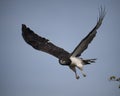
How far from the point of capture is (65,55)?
449 centimetres

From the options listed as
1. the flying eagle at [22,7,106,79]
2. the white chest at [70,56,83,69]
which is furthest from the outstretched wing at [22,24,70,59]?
the white chest at [70,56,83,69]

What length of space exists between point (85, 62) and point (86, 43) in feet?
1.11

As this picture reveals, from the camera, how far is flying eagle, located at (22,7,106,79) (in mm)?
4094

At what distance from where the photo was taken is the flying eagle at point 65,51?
4.09 metres

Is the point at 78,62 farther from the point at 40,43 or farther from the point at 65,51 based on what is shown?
the point at 40,43

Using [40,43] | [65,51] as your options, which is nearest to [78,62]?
[65,51]

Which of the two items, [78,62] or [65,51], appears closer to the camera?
[78,62]

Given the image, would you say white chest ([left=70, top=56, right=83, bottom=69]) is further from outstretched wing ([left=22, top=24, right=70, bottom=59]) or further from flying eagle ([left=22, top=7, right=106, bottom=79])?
outstretched wing ([left=22, top=24, right=70, bottom=59])

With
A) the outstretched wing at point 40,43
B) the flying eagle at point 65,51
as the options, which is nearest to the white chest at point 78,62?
the flying eagle at point 65,51

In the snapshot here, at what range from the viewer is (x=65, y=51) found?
4.66 meters

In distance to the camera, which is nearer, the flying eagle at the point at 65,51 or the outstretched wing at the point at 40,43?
the flying eagle at the point at 65,51

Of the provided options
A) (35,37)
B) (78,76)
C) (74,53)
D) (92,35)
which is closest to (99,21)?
(92,35)

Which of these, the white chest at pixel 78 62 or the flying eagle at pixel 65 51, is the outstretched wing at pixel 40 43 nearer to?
the flying eagle at pixel 65 51

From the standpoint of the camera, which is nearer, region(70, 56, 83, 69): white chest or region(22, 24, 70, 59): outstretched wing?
region(70, 56, 83, 69): white chest
